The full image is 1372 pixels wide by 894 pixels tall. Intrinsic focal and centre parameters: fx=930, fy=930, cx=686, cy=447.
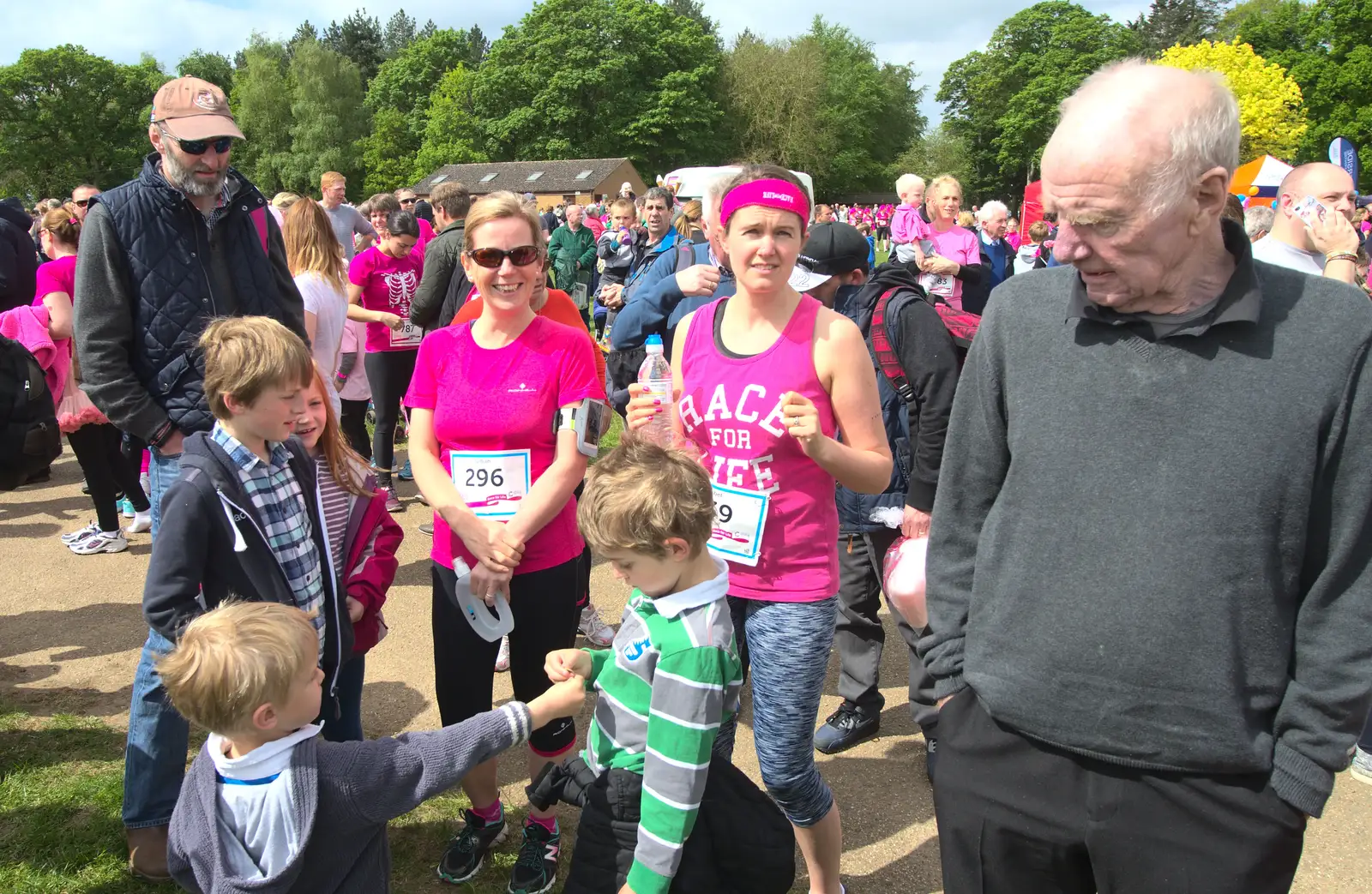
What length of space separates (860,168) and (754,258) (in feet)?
260

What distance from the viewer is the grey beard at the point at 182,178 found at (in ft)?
10.2

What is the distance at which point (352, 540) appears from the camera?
2854 mm

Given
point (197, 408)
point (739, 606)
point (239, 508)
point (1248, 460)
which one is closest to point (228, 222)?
point (197, 408)

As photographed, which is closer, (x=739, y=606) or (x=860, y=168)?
(x=739, y=606)

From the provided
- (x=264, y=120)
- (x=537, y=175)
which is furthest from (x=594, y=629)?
(x=264, y=120)

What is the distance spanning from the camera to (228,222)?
10.8ft

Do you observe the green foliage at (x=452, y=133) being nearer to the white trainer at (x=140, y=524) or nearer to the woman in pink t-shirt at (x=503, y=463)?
the white trainer at (x=140, y=524)

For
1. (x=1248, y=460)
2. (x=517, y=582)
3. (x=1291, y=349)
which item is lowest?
(x=517, y=582)

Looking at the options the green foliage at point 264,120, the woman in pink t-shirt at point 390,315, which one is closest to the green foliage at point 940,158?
the green foliage at point 264,120

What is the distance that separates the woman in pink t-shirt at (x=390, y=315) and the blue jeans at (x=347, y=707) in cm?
403

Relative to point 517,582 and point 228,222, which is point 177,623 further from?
point 228,222

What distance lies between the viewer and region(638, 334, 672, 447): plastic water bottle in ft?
9.12

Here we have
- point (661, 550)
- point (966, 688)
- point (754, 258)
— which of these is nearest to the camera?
point (966, 688)

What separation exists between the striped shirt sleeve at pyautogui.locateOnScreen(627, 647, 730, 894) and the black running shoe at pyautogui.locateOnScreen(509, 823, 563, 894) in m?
1.16
